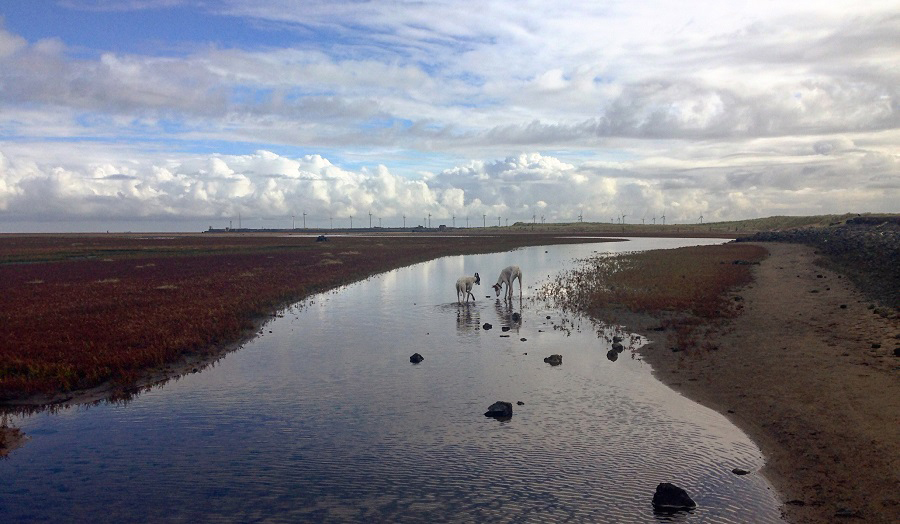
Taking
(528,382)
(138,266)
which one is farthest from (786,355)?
(138,266)

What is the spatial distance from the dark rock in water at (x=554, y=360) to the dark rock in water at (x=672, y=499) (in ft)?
32.0

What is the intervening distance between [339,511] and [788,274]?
43.9 m

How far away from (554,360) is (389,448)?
8719mm

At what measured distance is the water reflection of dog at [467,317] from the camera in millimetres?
27305

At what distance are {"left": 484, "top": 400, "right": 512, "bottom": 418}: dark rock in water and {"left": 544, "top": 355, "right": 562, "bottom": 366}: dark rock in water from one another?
5386 mm

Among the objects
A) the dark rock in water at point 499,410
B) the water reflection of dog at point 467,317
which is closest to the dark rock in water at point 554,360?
the dark rock in water at point 499,410

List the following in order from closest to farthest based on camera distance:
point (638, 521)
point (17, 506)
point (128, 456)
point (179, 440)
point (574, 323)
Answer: point (638, 521)
point (17, 506)
point (128, 456)
point (179, 440)
point (574, 323)

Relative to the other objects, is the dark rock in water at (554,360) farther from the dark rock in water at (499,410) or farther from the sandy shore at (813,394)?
the dark rock in water at (499,410)

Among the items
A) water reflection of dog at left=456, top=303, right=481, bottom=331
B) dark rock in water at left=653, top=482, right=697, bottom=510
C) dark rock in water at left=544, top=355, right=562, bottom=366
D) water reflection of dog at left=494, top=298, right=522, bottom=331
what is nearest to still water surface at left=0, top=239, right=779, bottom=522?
dark rock in water at left=653, top=482, right=697, bottom=510

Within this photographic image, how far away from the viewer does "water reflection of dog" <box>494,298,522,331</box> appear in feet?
91.7

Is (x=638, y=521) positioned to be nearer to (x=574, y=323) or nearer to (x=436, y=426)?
(x=436, y=426)

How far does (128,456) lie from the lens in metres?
12.6

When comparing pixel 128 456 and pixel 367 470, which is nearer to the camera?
pixel 367 470

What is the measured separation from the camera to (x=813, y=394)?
591 inches
